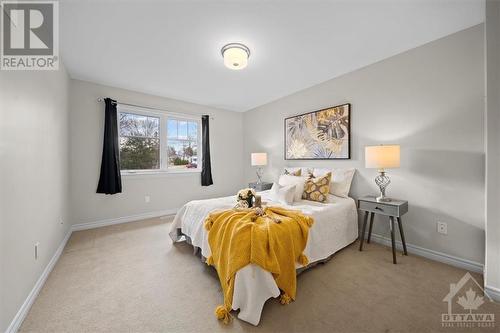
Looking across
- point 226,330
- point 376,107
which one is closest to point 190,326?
point 226,330

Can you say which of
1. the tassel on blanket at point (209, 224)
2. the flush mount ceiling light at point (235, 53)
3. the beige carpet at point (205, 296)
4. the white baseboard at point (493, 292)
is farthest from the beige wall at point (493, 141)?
the tassel on blanket at point (209, 224)

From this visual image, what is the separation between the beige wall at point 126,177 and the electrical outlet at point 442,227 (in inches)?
157

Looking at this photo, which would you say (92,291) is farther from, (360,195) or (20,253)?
(360,195)

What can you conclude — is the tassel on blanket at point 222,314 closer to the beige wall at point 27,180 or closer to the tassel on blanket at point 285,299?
the tassel on blanket at point 285,299

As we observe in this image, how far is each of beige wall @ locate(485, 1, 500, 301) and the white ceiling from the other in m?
0.41

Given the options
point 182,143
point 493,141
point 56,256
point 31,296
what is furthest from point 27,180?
point 493,141

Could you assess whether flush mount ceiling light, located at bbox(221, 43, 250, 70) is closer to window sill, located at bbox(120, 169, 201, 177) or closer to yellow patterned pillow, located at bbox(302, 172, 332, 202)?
yellow patterned pillow, located at bbox(302, 172, 332, 202)

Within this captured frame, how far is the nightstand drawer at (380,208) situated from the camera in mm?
2235

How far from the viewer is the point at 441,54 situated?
7.41 feet

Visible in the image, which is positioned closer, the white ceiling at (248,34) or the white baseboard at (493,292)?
the white baseboard at (493,292)

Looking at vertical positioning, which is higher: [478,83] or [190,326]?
[478,83]

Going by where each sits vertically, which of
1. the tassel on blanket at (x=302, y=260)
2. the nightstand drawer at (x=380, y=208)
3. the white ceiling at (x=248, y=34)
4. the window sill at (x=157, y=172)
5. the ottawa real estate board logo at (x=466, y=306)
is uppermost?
the white ceiling at (x=248, y=34)

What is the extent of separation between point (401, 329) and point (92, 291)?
2482 mm

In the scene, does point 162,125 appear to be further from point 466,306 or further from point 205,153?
point 466,306
